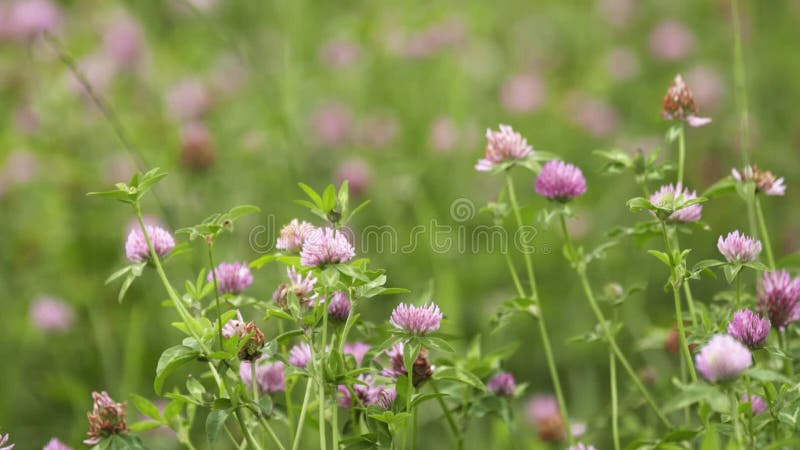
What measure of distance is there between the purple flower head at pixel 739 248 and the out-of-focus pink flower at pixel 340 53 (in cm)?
224

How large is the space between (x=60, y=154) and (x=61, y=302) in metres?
0.68

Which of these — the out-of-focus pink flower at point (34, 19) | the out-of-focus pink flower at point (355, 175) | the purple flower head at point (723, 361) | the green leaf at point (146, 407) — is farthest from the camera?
the out-of-focus pink flower at point (34, 19)

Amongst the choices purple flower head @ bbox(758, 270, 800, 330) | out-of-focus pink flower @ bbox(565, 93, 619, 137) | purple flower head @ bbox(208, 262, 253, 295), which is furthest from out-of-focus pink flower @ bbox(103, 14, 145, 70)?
purple flower head @ bbox(758, 270, 800, 330)

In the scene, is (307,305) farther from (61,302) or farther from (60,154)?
(60,154)

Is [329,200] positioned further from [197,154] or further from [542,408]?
[197,154]

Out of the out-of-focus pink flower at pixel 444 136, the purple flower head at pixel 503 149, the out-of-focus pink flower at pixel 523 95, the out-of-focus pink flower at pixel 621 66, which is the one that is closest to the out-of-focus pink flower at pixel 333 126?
the out-of-focus pink flower at pixel 444 136

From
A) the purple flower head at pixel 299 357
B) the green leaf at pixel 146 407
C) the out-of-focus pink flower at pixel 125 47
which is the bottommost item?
the green leaf at pixel 146 407

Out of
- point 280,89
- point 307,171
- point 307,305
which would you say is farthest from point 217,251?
point 307,305

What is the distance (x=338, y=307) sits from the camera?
44.4 inches

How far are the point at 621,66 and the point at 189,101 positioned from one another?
5.27ft

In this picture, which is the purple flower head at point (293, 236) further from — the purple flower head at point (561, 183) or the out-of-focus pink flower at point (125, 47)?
the out-of-focus pink flower at point (125, 47)

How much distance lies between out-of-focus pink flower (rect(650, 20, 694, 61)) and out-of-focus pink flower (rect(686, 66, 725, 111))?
0.13 meters

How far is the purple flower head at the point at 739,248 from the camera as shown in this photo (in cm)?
105

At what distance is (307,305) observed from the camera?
1129mm
